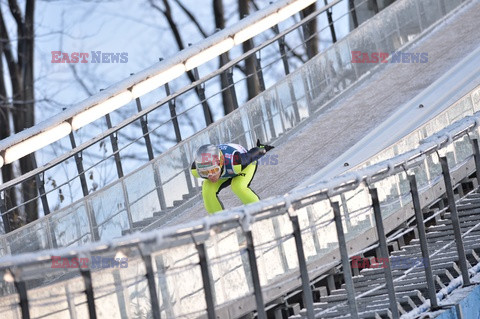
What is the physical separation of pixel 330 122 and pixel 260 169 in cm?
196

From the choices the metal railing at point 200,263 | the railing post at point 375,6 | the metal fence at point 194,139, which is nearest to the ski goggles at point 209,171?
the metal railing at point 200,263

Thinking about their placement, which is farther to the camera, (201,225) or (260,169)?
(260,169)

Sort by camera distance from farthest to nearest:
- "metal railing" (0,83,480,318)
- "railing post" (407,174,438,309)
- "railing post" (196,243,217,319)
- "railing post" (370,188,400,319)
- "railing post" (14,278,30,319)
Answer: "railing post" (407,174,438,309)
"railing post" (370,188,400,319)
"railing post" (196,243,217,319)
"railing post" (14,278,30,319)
"metal railing" (0,83,480,318)

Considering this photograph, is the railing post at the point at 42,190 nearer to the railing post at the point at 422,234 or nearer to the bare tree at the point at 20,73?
the railing post at the point at 422,234

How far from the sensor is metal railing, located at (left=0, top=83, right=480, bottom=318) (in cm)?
498

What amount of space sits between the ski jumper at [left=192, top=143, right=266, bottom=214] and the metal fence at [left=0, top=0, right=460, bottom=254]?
1870 millimetres

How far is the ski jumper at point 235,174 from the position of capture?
10.5 metres

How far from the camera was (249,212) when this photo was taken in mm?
5461

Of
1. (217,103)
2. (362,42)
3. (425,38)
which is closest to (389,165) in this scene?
(362,42)

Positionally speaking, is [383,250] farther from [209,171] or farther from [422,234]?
[209,171]

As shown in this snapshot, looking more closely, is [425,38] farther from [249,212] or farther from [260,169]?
[249,212]

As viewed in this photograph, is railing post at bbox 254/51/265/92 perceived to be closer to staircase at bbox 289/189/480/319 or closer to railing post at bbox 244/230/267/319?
staircase at bbox 289/189/480/319

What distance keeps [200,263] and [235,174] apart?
5.27m

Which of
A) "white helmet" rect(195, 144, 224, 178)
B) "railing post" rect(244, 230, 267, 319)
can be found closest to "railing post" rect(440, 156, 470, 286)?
"railing post" rect(244, 230, 267, 319)
